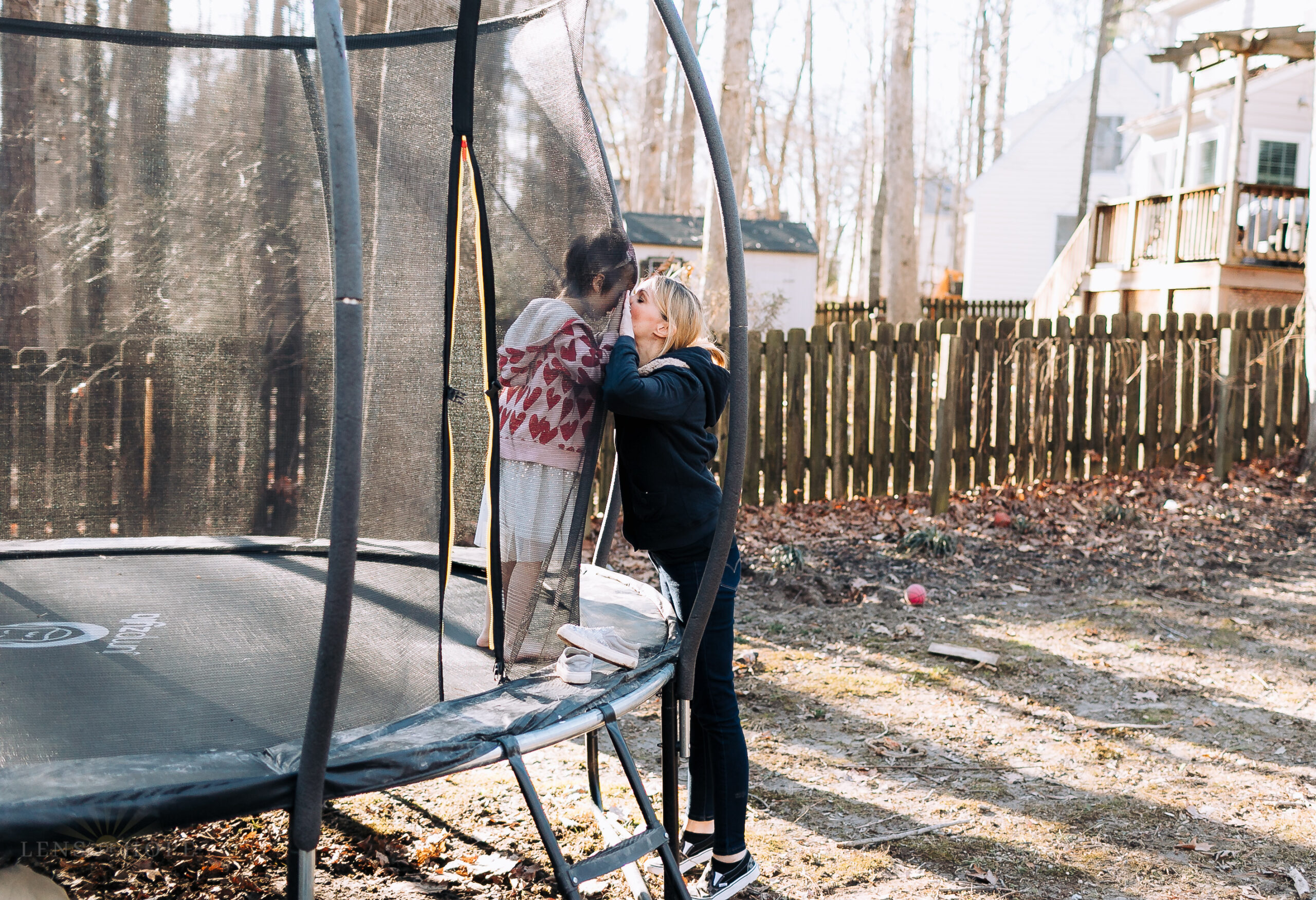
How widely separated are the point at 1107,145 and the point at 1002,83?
4789 millimetres

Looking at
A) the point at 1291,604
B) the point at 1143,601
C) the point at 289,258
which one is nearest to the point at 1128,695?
the point at 1143,601

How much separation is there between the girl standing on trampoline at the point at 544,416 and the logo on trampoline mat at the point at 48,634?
128 cm

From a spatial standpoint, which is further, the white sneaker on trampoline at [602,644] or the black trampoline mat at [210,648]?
the white sneaker on trampoline at [602,644]

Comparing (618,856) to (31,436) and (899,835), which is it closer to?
(899,835)

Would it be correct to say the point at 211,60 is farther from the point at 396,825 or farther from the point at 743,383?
the point at 396,825

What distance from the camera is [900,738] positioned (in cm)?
362

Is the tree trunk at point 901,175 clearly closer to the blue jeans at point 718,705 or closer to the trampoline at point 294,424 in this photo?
the trampoline at point 294,424

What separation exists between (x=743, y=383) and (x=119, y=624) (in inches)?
81.3

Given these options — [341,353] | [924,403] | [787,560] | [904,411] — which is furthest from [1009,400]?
[341,353]

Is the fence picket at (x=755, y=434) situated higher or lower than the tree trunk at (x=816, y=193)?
lower

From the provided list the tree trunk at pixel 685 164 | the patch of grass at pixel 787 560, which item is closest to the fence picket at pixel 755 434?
the patch of grass at pixel 787 560

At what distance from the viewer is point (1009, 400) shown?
24.6 feet

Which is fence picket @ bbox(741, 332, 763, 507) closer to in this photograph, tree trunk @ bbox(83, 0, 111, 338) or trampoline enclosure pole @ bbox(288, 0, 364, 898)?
tree trunk @ bbox(83, 0, 111, 338)

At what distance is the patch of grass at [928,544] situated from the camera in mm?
6016
